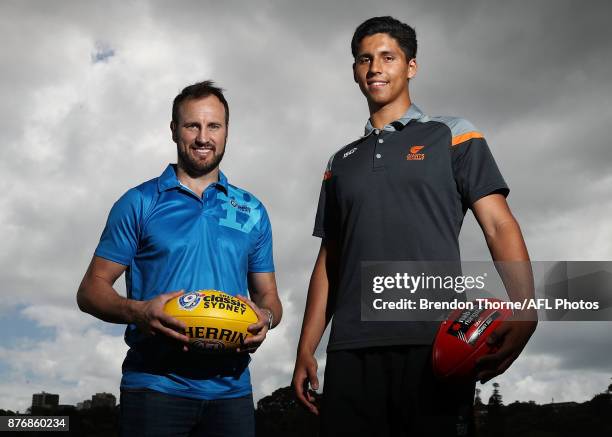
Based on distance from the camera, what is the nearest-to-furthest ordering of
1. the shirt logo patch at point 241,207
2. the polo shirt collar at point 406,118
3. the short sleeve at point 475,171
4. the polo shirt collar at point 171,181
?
the short sleeve at point 475,171 → the polo shirt collar at point 406,118 → the polo shirt collar at point 171,181 → the shirt logo patch at point 241,207

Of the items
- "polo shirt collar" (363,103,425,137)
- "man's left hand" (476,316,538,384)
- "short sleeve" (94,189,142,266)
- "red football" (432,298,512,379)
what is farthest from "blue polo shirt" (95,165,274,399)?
"man's left hand" (476,316,538,384)

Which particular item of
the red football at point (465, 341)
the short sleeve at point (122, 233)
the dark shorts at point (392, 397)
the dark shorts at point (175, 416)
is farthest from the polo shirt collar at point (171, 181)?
the red football at point (465, 341)

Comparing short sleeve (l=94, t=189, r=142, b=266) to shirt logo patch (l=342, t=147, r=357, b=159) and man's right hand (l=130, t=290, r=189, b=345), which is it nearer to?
man's right hand (l=130, t=290, r=189, b=345)

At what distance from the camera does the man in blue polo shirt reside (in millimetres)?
4746

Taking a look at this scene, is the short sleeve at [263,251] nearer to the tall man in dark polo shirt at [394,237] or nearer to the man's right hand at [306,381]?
the tall man in dark polo shirt at [394,237]

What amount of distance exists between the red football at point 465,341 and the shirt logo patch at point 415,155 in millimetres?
1020

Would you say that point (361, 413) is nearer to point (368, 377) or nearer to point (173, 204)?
point (368, 377)

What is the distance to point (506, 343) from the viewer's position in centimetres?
350

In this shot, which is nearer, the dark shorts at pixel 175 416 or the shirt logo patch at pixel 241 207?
the dark shorts at pixel 175 416

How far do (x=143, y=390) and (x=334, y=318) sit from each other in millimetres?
1603

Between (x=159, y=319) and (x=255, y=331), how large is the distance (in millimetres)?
729

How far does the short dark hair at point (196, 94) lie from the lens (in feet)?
18.1

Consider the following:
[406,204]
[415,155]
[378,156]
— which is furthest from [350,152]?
[406,204]

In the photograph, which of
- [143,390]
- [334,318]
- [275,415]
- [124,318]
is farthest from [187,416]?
[275,415]
